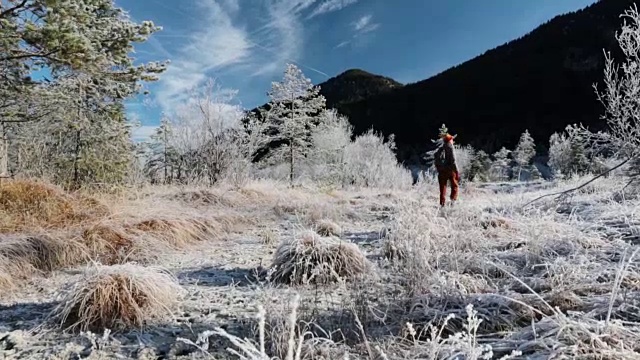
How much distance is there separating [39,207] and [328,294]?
4.29m

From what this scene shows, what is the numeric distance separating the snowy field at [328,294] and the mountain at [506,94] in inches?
2720

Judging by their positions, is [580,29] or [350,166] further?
[580,29]

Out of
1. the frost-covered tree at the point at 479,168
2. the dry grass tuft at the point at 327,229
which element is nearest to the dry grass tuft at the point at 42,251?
the dry grass tuft at the point at 327,229

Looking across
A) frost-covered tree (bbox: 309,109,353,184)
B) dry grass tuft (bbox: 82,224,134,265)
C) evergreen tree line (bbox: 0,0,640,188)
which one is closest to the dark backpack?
evergreen tree line (bbox: 0,0,640,188)

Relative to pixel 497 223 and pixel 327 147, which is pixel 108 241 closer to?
pixel 497 223

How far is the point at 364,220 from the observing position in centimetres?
827

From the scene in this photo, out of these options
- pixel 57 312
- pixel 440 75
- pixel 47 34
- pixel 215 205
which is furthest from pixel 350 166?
pixel 440 75

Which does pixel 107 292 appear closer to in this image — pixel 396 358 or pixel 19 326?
pixel 19 326

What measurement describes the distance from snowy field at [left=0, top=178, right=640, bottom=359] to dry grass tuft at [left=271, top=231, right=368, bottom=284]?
1 centimetres

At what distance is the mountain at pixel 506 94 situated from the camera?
75.2 metres

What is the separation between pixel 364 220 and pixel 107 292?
240 inches

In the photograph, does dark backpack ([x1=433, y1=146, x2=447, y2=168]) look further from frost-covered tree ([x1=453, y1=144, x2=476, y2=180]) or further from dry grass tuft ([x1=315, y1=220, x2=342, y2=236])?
frost-covered tree ([x1=453, y1=144, x2=476, y2=180])

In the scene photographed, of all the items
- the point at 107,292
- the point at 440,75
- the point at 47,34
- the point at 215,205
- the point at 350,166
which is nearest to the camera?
the point at 107,292

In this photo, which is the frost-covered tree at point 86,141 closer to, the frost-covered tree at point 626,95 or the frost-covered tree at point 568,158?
the frost-covered tree at point 626,95
